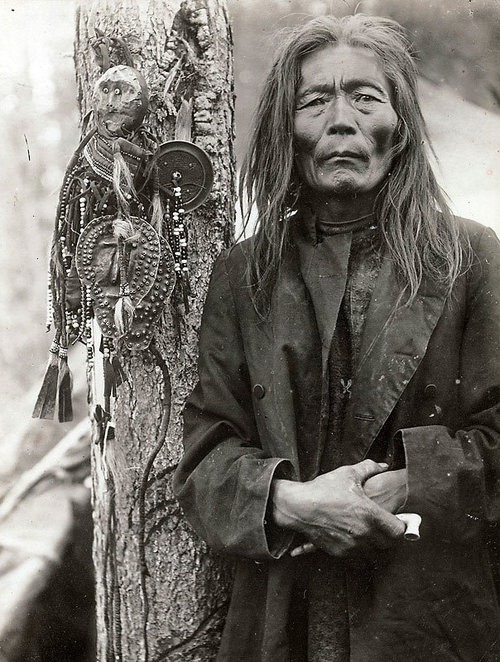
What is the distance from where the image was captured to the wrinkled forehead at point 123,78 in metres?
1.65

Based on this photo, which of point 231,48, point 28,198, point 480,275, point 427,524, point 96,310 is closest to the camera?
point 427,524

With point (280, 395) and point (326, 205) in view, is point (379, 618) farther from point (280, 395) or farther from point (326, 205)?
point (326, 205)

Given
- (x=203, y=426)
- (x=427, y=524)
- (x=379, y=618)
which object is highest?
(x=203, y=426)

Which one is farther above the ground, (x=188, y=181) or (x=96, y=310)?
(x=188, y=181)

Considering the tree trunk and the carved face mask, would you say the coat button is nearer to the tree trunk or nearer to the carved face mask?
the tree trunk

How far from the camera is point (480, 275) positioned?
5.23 ft

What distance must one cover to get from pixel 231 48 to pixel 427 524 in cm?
113

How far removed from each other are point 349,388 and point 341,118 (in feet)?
1.79

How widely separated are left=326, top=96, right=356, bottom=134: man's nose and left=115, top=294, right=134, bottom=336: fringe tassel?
549mm

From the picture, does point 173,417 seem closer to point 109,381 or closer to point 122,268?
point 109,381

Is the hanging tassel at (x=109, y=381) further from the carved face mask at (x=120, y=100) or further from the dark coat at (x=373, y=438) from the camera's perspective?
the carved face mask at (x=120, y=100)

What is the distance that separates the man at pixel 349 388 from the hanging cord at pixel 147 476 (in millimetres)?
94

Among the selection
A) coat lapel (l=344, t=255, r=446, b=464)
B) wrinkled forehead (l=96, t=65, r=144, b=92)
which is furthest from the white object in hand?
wrinkled forehead (l=96, t=65, r=144, b=92)

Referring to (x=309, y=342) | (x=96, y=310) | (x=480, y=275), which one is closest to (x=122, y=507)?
(x=96, y=310)
